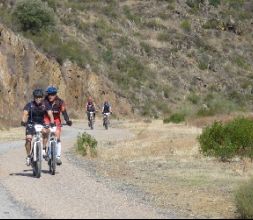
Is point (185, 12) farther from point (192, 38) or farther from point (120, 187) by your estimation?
point (120, 187)

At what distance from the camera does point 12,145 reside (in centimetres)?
2767

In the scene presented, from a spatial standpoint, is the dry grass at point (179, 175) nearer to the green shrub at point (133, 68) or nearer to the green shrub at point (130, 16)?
the green shrub at point (133, 68)

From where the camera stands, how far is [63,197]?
507 inches

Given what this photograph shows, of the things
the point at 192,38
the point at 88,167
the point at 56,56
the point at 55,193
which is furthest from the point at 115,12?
the point at 55,193

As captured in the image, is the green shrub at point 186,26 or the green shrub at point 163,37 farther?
the green shrub at point 186,26

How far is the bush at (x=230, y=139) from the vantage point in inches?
882

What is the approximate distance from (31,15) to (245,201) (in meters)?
58.5

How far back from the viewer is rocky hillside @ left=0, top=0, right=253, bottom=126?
58.1 m

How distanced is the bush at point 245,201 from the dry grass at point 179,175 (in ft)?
0.86

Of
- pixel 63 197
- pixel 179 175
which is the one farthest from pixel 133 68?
pixel 63 197

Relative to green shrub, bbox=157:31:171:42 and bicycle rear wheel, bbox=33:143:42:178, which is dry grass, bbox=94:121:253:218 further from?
green shrub, bbox=157:31:171:42

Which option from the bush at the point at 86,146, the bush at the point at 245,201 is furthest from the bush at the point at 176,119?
the bush at the point at 245,201

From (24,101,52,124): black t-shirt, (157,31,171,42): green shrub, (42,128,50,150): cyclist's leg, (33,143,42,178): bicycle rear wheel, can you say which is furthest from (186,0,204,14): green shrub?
(33,143,42,178): bicycle rear wheel

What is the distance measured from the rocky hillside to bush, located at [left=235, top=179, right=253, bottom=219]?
131 feet
